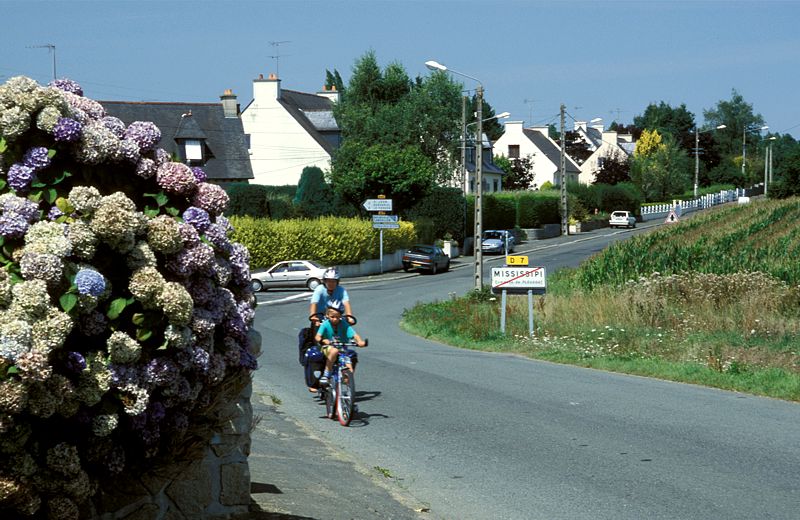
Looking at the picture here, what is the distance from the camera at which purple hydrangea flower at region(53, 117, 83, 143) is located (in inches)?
216

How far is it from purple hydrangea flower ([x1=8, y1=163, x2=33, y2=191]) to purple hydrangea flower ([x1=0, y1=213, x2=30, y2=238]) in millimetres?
320

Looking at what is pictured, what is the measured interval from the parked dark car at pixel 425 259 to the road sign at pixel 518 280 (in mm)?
29282

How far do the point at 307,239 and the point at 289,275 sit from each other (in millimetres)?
4355

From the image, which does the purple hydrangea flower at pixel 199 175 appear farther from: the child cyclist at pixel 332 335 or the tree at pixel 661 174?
the tree at pixel 661 174

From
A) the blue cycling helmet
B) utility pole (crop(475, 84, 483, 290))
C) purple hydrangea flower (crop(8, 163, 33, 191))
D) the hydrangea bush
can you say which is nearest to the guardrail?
utility pole (crop(475, 84, 483, 290))

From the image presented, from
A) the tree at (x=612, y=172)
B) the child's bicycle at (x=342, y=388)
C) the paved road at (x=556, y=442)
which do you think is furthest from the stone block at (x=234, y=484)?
the tree at (x=612, y=172)

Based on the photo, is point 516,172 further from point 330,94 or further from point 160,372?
point 160,372

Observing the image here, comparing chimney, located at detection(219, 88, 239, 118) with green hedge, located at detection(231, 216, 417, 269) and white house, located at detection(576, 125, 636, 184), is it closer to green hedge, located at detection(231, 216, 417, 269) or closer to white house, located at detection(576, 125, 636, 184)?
green hedge, located at detection(231, 216, 417, 269)

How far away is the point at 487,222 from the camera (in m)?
75.6

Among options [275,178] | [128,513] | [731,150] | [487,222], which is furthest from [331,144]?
[731,150]

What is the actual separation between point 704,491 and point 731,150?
16675 cm

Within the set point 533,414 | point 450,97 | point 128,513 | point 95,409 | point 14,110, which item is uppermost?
point 450,97

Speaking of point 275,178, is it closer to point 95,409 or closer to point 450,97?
point 450,97

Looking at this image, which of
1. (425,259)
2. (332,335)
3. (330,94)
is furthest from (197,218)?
(330,94)
